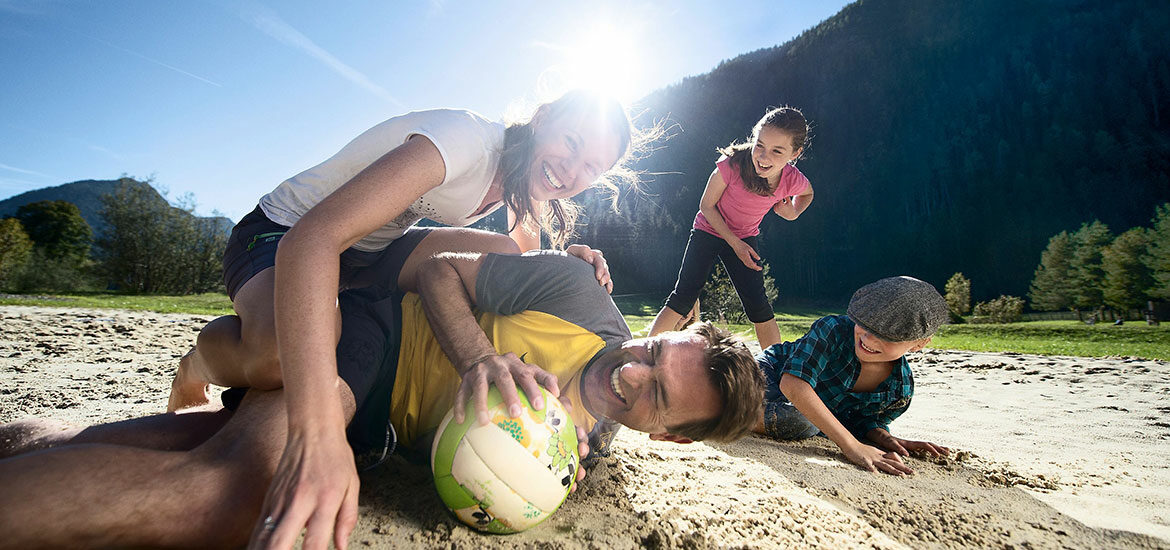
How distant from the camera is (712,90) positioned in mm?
99188

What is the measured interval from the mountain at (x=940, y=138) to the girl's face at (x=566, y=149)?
5867 cm

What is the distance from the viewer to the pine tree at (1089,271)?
3828 centimetres

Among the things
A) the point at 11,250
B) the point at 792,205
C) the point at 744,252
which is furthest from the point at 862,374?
the point at 11,250

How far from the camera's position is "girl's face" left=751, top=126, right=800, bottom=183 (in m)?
4.66

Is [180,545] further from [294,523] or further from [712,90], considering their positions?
[712,90]

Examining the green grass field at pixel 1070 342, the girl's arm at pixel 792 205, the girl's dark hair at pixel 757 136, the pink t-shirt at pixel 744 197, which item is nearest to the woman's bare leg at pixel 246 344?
the girl's dark hair at pixel 757 136

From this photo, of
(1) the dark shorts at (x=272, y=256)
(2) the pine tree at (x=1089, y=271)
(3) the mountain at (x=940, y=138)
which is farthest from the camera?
(3) the mountain at (x=940, y=138)

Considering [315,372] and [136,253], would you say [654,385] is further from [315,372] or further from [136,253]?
[136,253]

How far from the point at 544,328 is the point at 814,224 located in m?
91.7

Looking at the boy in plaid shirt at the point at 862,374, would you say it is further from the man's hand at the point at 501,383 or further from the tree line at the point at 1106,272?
the tree line at the point at 1106,272

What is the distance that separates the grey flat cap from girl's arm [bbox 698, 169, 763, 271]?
2.17 m

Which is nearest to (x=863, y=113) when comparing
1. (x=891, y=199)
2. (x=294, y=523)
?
(x=891, y=199)

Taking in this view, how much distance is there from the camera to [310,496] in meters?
1.17

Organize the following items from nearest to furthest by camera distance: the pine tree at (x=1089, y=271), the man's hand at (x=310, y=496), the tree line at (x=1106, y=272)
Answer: the man's hand at (x=310, y=496)
the tree line at (x=1106, y=272)
the pine tree at (x=1089, y=271)
